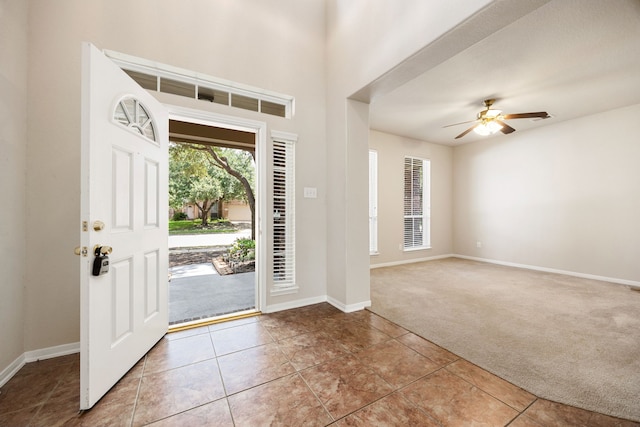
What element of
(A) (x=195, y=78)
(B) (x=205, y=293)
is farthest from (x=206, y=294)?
(A) (x=195, y=78)

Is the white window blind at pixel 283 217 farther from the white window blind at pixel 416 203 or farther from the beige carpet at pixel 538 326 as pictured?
the white window blind at pixel 416 203

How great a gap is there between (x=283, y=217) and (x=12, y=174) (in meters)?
2.19

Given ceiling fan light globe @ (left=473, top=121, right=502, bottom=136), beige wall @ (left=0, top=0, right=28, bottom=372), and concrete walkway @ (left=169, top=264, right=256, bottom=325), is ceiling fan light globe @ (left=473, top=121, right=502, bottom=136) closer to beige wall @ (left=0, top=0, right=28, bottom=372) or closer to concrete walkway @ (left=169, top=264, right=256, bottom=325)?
concrete walkway @ (left=169, top=264, right=256, bottom=325)

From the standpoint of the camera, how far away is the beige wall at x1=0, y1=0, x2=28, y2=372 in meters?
1.70

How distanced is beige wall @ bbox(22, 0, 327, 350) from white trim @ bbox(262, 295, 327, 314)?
5 centimetres

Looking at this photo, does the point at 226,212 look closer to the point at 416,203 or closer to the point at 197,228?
the point at 197,228

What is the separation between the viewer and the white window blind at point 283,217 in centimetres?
289

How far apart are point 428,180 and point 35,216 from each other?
6.61 m

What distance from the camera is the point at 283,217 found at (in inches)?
116

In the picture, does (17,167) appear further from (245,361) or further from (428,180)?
(428,180)

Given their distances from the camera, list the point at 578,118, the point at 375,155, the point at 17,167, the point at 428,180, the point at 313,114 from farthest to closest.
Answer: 1. the point at 428,180
2. the point at 375,155
3. the point at 578,118
4. the point at 313,114
5. the point at 17,167

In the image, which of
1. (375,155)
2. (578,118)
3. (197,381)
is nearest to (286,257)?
(197,381)

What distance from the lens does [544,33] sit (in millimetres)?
2316

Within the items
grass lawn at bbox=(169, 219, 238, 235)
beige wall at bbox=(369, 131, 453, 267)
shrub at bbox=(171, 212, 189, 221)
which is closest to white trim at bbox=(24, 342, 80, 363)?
beige wall at bbox=(369, 131, 453, 267)
